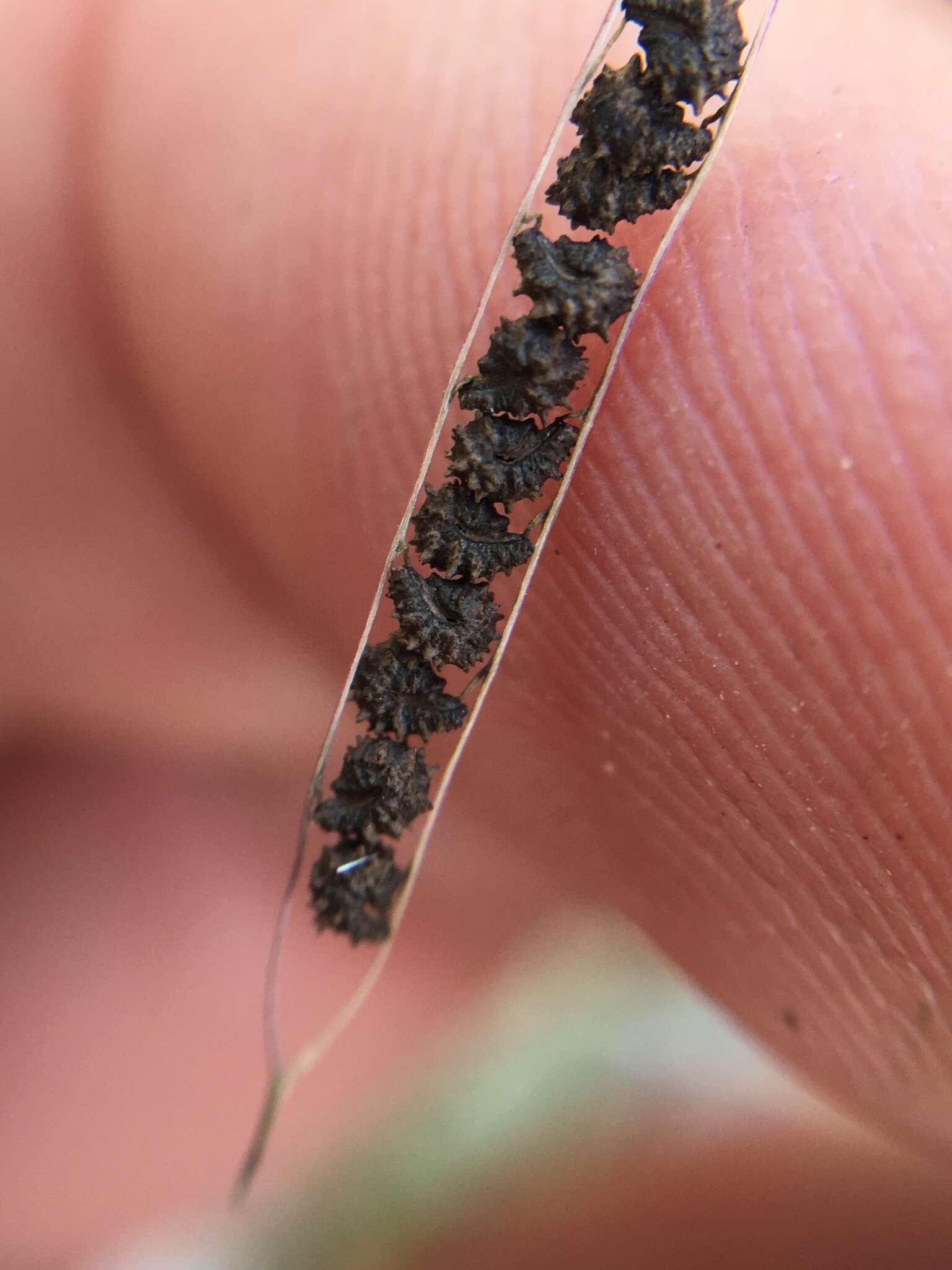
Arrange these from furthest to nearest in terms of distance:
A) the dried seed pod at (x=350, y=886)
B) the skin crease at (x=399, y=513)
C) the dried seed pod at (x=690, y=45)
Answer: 1. the dried seed pod at (x=350, y=886)
2. the skin crease at (x=399, y=513)
3. the dried seed pod at (x=690, y=45)

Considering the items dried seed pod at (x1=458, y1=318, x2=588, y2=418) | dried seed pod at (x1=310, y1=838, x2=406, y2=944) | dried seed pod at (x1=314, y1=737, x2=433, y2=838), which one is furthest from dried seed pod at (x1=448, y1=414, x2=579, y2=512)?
dried seed pod at (x1=310, y1=838, x2=406, y2=944)

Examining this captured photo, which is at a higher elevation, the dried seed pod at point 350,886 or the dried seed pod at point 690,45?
the dried seed pod at point 690,45

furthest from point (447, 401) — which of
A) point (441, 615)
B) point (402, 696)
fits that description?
point (402, 696)

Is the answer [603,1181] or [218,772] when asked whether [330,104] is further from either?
[603,1181]

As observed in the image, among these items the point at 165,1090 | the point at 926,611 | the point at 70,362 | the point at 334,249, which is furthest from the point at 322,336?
the point at 165,1090

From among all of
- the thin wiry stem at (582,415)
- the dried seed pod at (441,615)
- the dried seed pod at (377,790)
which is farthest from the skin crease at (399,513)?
the dried seed pod at (377,790)

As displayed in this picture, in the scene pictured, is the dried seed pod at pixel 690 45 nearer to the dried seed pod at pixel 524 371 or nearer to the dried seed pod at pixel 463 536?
the dried seed pod at pixel 524 371
